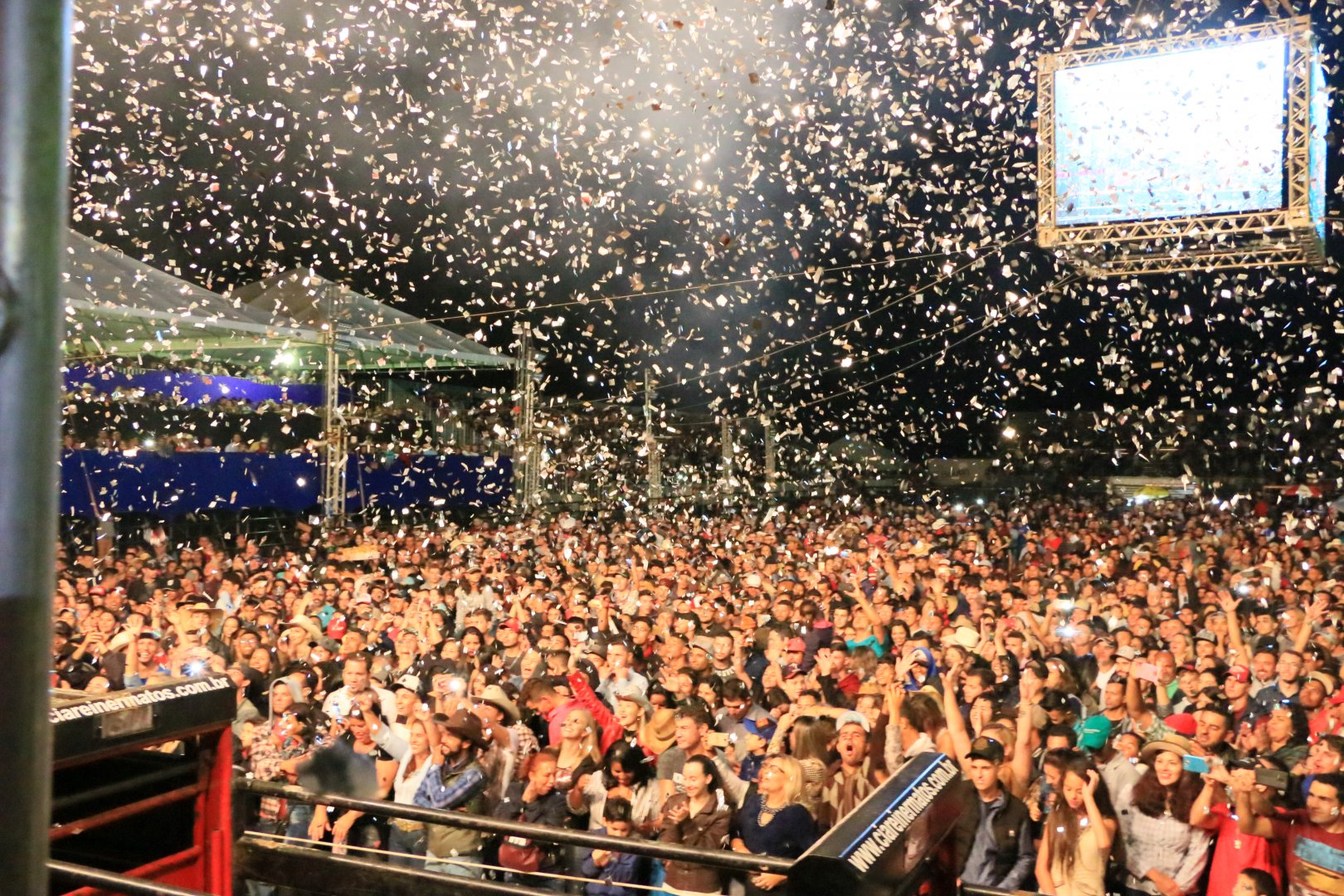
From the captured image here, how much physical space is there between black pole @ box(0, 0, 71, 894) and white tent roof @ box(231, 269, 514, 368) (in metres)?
14.6

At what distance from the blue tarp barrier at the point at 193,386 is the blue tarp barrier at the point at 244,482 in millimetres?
1070

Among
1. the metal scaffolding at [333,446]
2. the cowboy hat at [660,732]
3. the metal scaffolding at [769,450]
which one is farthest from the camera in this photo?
the metal scaffolding at [769,450]

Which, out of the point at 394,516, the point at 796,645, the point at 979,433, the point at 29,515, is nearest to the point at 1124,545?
the point at 796,645

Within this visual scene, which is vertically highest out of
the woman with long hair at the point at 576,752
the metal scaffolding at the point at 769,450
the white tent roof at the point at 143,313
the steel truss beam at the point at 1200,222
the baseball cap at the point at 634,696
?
the steel truss beam at the point at 1200,222

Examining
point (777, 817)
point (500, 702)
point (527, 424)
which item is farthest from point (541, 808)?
point (527, 424)

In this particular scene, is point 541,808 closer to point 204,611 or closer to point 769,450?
point 204,611

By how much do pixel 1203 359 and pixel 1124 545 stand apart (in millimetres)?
27256

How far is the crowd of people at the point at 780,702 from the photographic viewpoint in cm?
450

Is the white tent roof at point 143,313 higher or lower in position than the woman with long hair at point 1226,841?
higher

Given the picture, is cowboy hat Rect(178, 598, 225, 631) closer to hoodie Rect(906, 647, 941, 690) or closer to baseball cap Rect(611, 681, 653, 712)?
baseball cap Rect(611, 681, 653, 712)

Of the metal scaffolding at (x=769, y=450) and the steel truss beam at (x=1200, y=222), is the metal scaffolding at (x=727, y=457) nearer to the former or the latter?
the metal scaffolding at (x=769, y=450)

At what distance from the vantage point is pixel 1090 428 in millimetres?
41406

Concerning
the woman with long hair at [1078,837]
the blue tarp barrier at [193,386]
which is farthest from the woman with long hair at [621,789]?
the blue tarp barrier at [193,386]

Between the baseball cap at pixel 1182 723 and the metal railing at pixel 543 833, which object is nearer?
the metal railing at pixel 543 833
